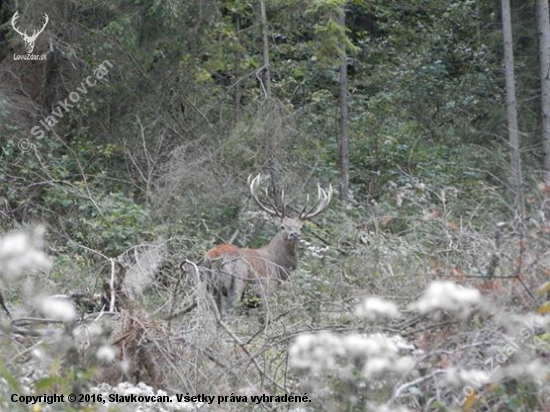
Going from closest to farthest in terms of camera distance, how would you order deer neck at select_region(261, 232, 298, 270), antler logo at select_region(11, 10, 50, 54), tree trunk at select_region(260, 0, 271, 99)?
deer neck at select_region(261, 232, 298, 270), antler logo at select_region(11, 10, 50, 54), tree trunk at select_region(260, 0, 271, 99)

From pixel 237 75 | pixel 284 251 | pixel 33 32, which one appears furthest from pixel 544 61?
pixel 33 32

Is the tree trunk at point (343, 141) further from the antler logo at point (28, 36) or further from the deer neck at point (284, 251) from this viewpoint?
the antler logo at point (28, 36)

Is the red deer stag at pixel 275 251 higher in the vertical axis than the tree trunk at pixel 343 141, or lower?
lower

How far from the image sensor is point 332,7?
15508mm

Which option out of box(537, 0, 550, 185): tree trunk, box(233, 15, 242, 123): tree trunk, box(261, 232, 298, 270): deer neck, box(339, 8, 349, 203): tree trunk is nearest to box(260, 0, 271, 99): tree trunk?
box(233, 15, 242, 123): tree trunk

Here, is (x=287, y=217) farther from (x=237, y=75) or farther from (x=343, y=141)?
(x=237, y=75)

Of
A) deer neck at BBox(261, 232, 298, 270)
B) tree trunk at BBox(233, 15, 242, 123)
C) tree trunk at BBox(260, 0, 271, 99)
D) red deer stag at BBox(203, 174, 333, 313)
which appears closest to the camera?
red deer stag at BBox(203, 174, 333, 313)

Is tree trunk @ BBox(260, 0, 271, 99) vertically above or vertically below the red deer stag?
above

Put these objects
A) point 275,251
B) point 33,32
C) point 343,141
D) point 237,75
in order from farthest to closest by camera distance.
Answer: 1. point 237,75
2. point 343,141
3. point 33,32
4. point 275,251

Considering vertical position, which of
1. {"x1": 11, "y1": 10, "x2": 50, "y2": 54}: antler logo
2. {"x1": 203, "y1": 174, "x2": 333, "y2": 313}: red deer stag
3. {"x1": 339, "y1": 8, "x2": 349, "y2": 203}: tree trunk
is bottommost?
{"x1": 203, "y1": 174, "x2": 333, "y2": 313}: red deer stag

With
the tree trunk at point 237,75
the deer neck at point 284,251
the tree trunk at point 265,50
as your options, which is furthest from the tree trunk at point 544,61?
the deer neck at point 284,251

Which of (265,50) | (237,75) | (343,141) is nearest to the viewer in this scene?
(265,50)

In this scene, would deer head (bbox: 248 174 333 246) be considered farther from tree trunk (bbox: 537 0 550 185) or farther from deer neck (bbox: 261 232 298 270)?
Answer: tree trunk (bbox: 537 0 550 185)

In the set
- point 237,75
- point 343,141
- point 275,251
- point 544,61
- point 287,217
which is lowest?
point 275,251
